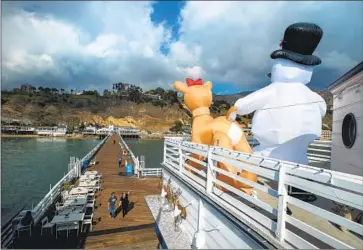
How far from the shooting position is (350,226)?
240 cm

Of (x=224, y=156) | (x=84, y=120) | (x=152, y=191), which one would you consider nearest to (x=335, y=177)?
(x=224, y=156)

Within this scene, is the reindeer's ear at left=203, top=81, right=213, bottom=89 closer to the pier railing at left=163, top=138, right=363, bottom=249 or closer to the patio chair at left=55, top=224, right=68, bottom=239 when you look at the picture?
the pier railing at left=163, top=138, right=363, bottom=249

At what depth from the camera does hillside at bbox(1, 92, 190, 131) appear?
130 m

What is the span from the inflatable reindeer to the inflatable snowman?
398 mm

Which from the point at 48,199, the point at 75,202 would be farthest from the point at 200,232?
the point at 48,199

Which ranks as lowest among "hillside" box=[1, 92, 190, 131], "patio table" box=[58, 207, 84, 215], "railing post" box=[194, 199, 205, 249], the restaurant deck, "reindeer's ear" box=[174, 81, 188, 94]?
the restaurant deck

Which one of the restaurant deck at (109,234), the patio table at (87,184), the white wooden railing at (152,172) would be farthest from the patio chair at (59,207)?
the white wooden railing at (152,172)

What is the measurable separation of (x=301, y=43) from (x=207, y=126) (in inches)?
103

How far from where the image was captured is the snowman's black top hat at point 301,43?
19.2ft

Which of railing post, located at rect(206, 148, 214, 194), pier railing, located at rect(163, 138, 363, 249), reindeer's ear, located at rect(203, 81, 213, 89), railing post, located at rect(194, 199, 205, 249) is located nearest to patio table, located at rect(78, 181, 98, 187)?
reindeer's ear, located at rect(203, 81, 213, 89)

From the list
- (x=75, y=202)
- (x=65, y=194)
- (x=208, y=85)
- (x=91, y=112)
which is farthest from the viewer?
(x=91, y=112)

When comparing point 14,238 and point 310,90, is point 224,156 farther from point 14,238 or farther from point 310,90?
point 14,238

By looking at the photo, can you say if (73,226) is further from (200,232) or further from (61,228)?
(200,232)

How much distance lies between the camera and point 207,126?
691cm
